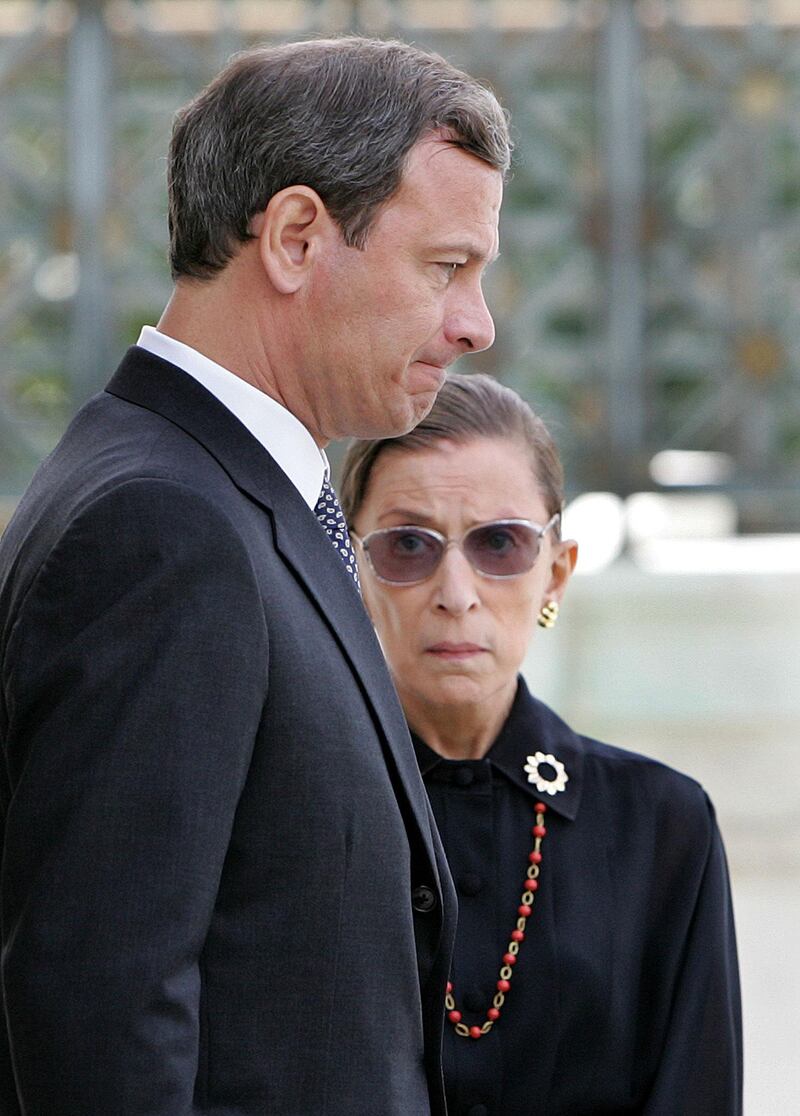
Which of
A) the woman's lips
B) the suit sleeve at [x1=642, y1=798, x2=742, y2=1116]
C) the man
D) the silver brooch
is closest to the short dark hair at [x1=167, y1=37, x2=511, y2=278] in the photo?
the man

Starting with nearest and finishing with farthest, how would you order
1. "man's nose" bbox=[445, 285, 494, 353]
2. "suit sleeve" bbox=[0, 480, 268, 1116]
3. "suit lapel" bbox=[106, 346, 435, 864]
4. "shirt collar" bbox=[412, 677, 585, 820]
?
"suit sleeve" bbox=[0, 480, 268, 1116]
"suit lapel" bbox=[106, 346, 435, 864]
"man's nose" bbox=[445, 285, 494, 353]
"shirt collar" bbox=[412, 677, 585, 820]

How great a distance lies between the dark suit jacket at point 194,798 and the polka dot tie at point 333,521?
102 mm

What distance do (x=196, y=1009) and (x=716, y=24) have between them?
22.9ft

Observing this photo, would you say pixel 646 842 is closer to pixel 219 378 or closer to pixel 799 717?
pixel 219 378

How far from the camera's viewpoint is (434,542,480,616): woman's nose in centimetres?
239

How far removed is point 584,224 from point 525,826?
588 cm

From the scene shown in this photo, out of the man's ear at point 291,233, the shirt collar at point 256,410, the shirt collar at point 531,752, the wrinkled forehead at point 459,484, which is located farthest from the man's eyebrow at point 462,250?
the shirt collar at point 531,752

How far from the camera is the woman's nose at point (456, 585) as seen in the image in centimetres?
239

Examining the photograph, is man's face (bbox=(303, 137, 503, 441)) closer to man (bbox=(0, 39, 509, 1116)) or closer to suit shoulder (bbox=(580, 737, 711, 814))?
man (bbox=(0, 39, 509, 1116))

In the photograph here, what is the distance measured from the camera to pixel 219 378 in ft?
5.76

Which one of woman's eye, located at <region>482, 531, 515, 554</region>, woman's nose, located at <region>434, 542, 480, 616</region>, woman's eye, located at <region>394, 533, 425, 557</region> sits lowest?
woman's nose, located at <region>434, 542, 480, 616</region>

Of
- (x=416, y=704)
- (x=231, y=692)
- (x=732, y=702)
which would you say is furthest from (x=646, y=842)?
(x=732, y=702)

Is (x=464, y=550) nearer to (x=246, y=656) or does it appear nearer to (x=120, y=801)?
(x=246, y=656)

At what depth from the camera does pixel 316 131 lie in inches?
67.7
